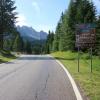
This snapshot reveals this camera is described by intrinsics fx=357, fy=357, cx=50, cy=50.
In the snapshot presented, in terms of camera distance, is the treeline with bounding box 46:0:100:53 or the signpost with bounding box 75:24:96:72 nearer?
the signpost with bounding box 75:24:96:72

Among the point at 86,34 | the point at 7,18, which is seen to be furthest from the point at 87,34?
the point at 7,18

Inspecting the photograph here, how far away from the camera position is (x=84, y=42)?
21516mm

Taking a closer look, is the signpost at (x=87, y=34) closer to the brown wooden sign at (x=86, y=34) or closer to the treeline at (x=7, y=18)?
the brown wooden sign at (x=86, y=34)

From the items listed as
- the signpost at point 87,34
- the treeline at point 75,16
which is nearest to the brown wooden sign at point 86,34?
the signpost at point 87,34

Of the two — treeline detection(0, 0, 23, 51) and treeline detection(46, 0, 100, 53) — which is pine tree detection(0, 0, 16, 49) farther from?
treeline detection(46, 0, 100, 53)

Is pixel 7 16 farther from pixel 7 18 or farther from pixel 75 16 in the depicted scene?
pixel 75 16

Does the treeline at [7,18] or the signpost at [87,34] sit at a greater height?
the treeline at [7,18]

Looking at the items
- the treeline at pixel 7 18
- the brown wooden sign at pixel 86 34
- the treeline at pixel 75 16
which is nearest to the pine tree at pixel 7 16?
the treeline at pixel 7 18

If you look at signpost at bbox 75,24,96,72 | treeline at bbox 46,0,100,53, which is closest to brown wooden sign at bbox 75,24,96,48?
signpost at bbox 75,24,96,72

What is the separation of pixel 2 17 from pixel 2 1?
3.68 meters

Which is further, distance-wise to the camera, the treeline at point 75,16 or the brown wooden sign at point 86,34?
the treeline at point 75,16

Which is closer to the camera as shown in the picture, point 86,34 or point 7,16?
point 86,34

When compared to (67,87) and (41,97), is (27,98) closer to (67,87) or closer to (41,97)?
(41,97)

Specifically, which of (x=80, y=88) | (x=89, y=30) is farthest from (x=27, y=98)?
(x=89, y=30)
